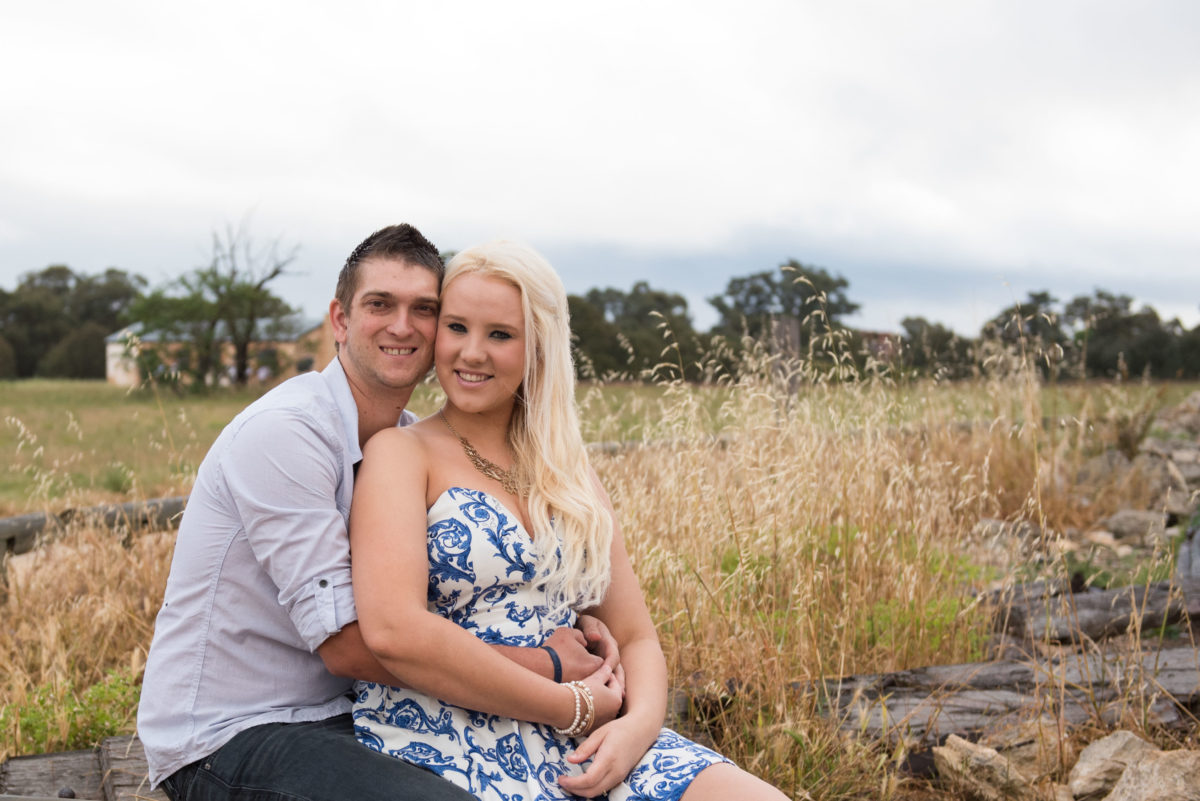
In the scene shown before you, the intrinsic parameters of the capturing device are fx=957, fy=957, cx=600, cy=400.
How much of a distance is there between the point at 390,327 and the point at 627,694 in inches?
43.8

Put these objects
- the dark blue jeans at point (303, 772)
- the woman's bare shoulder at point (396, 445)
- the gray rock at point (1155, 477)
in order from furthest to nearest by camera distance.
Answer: the gray rock at point (1155, 477) → the woman's bare shoulder at point (396, 445) → the dark blue jeans at point (303, 772)

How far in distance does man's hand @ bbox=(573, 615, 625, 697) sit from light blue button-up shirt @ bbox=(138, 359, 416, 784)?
638 mm

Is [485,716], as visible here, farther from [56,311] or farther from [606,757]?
[56,311]

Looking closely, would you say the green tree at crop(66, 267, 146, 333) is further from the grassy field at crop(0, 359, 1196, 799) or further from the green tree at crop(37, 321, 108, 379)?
the grassy field at crop(0, 359, 1196, 799)

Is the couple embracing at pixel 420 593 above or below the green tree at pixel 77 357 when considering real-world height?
above

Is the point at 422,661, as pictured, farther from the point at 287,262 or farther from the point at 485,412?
the point at 287,262

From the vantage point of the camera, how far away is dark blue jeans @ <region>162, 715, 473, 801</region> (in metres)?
2.01

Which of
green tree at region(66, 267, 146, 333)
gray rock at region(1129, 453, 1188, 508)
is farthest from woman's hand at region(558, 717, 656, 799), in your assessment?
green tree at region(66, 267, 146, 333)

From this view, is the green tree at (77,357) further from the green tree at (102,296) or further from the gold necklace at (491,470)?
the gold necklace at (491,470)

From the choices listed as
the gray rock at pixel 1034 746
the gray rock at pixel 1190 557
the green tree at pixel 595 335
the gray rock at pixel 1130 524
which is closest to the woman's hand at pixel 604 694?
the gray rock at pixel 1034 746

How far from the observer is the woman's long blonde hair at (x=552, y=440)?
2344mm

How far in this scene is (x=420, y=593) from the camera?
2.06 meters

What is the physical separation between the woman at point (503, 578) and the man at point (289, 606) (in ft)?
0.27

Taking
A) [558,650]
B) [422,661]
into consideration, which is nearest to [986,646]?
[558,650]
